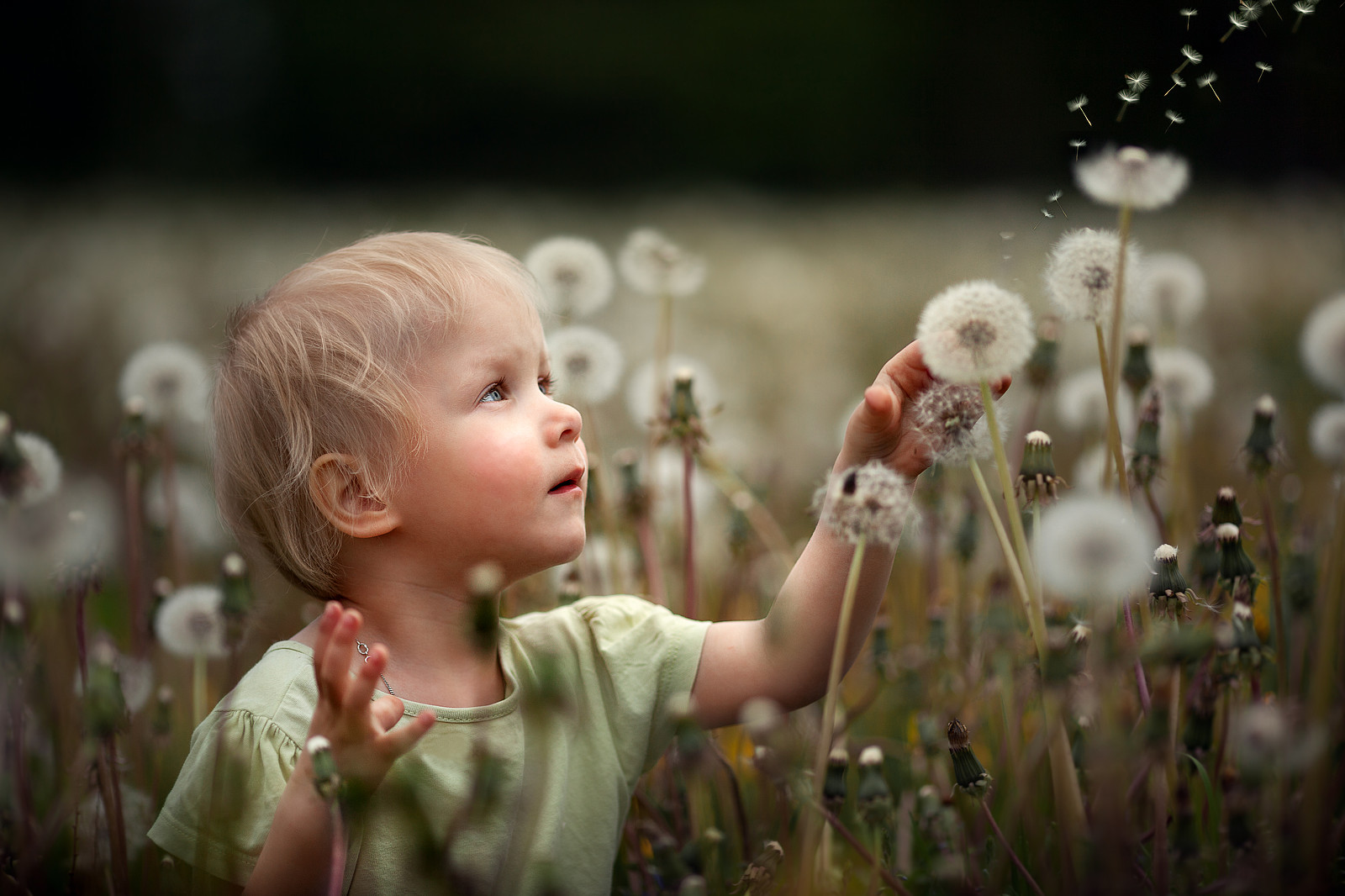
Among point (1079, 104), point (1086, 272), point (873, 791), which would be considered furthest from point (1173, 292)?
point (873, 791)

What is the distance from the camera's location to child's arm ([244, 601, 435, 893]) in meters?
0.77

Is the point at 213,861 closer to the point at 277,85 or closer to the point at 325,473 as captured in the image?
the point at 325,473

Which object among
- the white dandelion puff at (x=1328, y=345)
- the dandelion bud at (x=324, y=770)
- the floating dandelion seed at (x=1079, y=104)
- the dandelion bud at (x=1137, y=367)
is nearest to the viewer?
the dandelion bud at (x=324, y=770)

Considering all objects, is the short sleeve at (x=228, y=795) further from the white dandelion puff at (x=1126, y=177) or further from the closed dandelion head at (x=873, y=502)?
the white dandelion puff at (x=1126, y=177)

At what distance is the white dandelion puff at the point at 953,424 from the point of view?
36.1 inches

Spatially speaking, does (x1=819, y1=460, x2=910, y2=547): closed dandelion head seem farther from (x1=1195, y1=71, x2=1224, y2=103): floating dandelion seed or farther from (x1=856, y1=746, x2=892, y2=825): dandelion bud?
(x1=1195, y1=71, x2=1224, y2=103): floating dandelion seed

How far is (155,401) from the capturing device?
1544 millimetres

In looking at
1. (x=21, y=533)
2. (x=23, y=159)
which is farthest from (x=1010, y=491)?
(x=23, y=159)

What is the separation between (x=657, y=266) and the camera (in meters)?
1.56

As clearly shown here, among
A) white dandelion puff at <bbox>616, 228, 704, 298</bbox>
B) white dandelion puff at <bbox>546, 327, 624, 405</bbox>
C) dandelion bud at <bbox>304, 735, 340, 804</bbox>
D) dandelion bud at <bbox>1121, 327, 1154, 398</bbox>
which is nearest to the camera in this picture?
A: dandelion bud at <bbox>304, 735, 340, 804</bbox>

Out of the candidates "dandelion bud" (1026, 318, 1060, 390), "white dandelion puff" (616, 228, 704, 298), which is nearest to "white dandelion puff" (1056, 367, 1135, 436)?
"dandelion bud" (1026, 318, 1060, 390)

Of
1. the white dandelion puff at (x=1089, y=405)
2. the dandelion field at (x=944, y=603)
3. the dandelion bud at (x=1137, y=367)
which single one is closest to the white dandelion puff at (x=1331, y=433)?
the dandelion field at (x=944, y=603)

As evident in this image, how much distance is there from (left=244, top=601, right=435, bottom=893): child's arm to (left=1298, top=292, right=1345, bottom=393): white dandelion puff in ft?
2.94

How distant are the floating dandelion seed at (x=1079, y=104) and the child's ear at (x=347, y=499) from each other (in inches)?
26.4
